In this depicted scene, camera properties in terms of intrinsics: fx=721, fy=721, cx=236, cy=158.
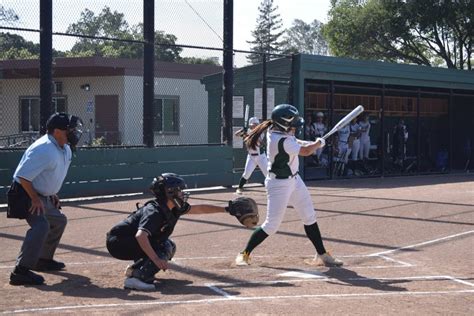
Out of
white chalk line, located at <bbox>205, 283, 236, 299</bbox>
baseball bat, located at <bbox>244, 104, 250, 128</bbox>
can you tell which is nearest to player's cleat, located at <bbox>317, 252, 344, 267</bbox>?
white chalk line, located at <bbox>205, 283, 236, 299</bbox>

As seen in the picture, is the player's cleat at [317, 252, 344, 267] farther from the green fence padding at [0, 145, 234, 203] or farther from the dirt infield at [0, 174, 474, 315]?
the green fence padding at [0, 145, 234, 203]

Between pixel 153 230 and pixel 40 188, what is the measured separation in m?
1.34

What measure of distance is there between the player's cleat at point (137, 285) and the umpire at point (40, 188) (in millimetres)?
896

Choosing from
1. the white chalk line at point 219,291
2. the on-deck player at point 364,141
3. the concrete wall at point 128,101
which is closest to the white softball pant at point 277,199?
the white chalk line at point 219,291

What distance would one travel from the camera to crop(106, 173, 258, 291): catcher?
667cm

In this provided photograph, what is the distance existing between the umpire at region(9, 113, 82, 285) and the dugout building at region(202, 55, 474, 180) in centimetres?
1103

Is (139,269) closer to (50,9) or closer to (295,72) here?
(50,9)

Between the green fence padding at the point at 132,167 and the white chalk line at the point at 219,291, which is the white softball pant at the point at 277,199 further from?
the green fence padding at the point at 132,167

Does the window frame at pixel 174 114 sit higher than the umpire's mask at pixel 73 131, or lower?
higher

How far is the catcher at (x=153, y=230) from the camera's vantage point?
667 centimetres

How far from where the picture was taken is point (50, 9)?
46.1 ft

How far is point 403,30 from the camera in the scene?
35.4 m

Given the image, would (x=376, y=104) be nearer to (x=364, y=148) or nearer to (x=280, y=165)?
(x=364, y=148)

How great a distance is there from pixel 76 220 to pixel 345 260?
17.8ft
